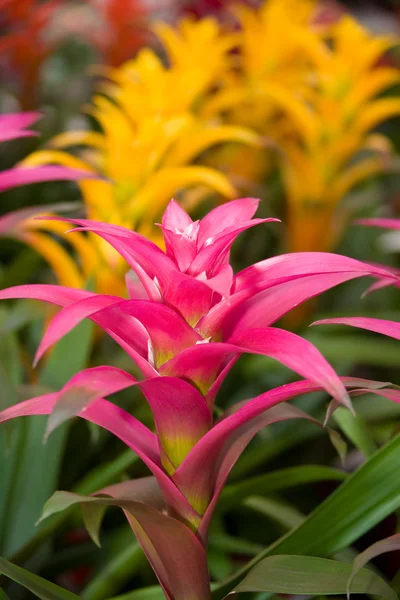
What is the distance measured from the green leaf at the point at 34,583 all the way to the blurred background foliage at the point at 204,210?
0.11 meters

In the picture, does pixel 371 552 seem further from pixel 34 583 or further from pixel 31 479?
pixel 31 479

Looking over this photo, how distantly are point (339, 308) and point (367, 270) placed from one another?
1.05 metres

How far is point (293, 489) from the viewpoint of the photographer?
3.72 feet

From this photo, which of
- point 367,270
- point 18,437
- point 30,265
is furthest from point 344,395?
point 30,265

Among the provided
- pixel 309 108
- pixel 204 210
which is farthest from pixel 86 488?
pixel 309 108

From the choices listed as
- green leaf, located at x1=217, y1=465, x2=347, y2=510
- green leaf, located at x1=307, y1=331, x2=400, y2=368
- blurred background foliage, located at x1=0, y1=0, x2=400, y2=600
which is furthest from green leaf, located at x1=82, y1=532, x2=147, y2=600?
green leaf, located at x1=307, y1=331, x2=400, y2=368

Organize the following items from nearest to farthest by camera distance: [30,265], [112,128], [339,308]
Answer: [112,128]
[30,265]
[339,308]

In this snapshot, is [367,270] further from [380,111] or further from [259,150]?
[259,150]

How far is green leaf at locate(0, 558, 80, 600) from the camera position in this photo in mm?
514

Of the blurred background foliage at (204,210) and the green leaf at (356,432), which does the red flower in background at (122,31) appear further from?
the green leaf at (356,432)

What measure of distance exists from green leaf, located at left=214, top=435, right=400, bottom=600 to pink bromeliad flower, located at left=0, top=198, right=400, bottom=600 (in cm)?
10

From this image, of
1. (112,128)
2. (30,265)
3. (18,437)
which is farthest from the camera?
(30,265)

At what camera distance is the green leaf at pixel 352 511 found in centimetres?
58

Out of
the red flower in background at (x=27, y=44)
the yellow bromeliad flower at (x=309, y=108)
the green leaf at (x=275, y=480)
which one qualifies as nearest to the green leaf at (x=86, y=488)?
the green leaf at (x=275, y=480)
